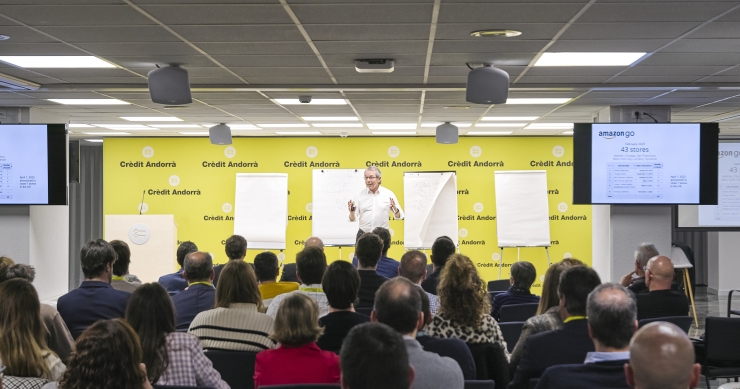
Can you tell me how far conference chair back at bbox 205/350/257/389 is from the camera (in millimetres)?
3389

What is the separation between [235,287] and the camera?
4.11 meters

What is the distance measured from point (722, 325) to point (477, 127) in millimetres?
6589

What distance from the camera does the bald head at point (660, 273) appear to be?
514 cm

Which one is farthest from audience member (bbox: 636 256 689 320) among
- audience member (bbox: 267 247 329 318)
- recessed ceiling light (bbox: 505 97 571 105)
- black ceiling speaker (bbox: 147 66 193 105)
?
black ceiling speaker (bbox: 147 66 193 105)

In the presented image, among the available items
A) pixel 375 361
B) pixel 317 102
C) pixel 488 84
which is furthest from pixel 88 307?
pixel 317 102

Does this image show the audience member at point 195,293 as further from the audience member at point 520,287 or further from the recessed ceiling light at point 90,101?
the recessed ceiling light at point 90,101

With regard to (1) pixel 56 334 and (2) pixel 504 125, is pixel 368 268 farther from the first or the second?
(2) pixel 504 125

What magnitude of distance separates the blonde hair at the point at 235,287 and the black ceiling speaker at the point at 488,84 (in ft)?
8.17

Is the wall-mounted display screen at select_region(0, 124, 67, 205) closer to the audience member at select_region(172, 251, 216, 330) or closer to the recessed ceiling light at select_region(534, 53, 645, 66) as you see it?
the audience member at select_region(172, 251, 216, 330)

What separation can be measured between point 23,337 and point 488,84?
3.89m

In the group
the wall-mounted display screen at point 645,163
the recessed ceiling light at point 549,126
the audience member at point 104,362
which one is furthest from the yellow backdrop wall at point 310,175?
the audience member at point 104,362

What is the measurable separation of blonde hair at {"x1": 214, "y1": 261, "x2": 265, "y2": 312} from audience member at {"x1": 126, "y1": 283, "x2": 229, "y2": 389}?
40.9 inches

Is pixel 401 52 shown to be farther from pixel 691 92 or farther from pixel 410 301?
pixel 691 92

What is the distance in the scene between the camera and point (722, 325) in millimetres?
4988
